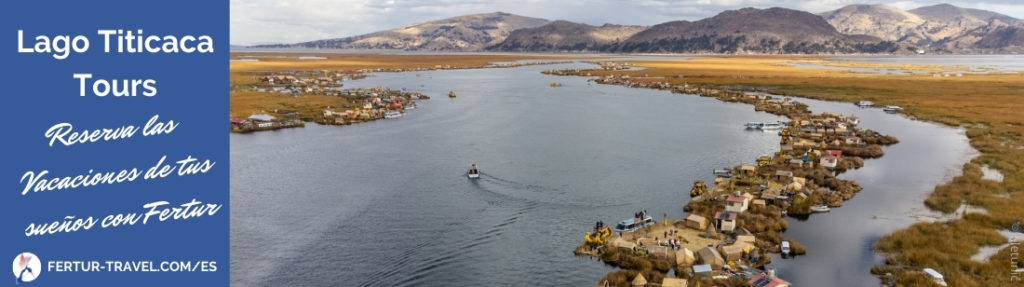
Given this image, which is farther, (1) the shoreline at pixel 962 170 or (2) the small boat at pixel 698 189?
(2) the small boat at pixel 698 189

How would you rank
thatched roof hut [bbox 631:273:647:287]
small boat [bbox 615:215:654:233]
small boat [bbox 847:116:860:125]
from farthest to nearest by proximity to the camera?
1. small boat [bbox 847:116:860:125]
2. small boat [bbox 615:215:654:233]
3. thatched roof hut [bbox 631:273:647:287]

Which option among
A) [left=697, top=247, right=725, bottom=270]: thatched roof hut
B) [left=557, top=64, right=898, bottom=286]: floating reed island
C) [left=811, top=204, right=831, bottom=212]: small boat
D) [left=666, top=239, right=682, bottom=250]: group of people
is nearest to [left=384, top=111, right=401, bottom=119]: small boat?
[left=557, top=64, right=898, bottom=286]: floating reed island

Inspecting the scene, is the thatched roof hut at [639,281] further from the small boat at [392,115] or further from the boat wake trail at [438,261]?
the small boat at [392,115]

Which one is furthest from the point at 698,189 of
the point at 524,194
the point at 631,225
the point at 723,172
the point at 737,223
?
the point at 524,194

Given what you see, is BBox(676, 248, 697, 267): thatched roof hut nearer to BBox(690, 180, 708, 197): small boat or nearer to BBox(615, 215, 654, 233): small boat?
BBox(615, 215, 654, 233): small boat

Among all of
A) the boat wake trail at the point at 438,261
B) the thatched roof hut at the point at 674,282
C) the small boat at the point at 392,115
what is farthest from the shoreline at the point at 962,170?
the small boat at the point at 392,115
